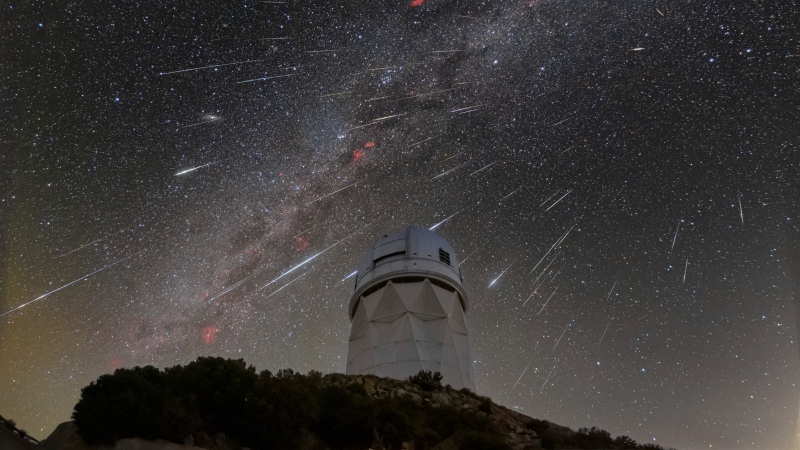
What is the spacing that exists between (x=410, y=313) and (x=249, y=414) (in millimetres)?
12436

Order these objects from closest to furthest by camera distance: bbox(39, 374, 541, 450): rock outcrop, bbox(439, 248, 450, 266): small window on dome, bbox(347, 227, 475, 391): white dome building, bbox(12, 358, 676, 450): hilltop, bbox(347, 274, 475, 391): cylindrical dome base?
bbox(12, 358, 676, 450): hilltop
bbox(39, 374, 541, 450): rock outcrop
bbox(347, 274, 475, 391): cylindrical dome base
bbox(347, 227, 475, 391): white dome building
bbox(439, 248, 450, 266): small window on dome

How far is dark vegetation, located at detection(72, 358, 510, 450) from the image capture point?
31.1 feet

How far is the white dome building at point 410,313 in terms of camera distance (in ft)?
72.2

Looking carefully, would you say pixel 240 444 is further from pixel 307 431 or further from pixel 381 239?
pixel 381 239

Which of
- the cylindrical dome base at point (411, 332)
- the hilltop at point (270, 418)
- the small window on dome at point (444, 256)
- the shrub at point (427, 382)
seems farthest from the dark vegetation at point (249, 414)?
the small window on dome at point (444, 256)

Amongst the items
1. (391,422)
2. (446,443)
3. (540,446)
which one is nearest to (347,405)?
(391,422)

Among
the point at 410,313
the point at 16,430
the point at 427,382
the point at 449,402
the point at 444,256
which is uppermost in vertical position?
the point at 444,256

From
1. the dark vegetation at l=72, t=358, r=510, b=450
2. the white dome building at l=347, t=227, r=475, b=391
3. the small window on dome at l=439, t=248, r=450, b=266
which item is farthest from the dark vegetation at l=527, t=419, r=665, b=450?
the small window on dome at l=439, t=248, r=450, b=266

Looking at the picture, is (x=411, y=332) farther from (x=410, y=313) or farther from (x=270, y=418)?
(x=270, y=418)

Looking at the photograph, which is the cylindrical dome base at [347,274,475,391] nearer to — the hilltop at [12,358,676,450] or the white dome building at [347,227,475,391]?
the white dome building at [347,227,475,391]

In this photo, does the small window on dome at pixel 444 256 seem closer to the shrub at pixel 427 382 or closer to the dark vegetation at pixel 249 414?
the shrub at pixel 427 382

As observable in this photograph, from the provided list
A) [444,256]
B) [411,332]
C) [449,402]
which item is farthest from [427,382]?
[444,256]

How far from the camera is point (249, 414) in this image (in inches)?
437

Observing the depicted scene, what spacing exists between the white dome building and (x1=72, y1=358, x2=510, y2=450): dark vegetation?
748 centimetres
